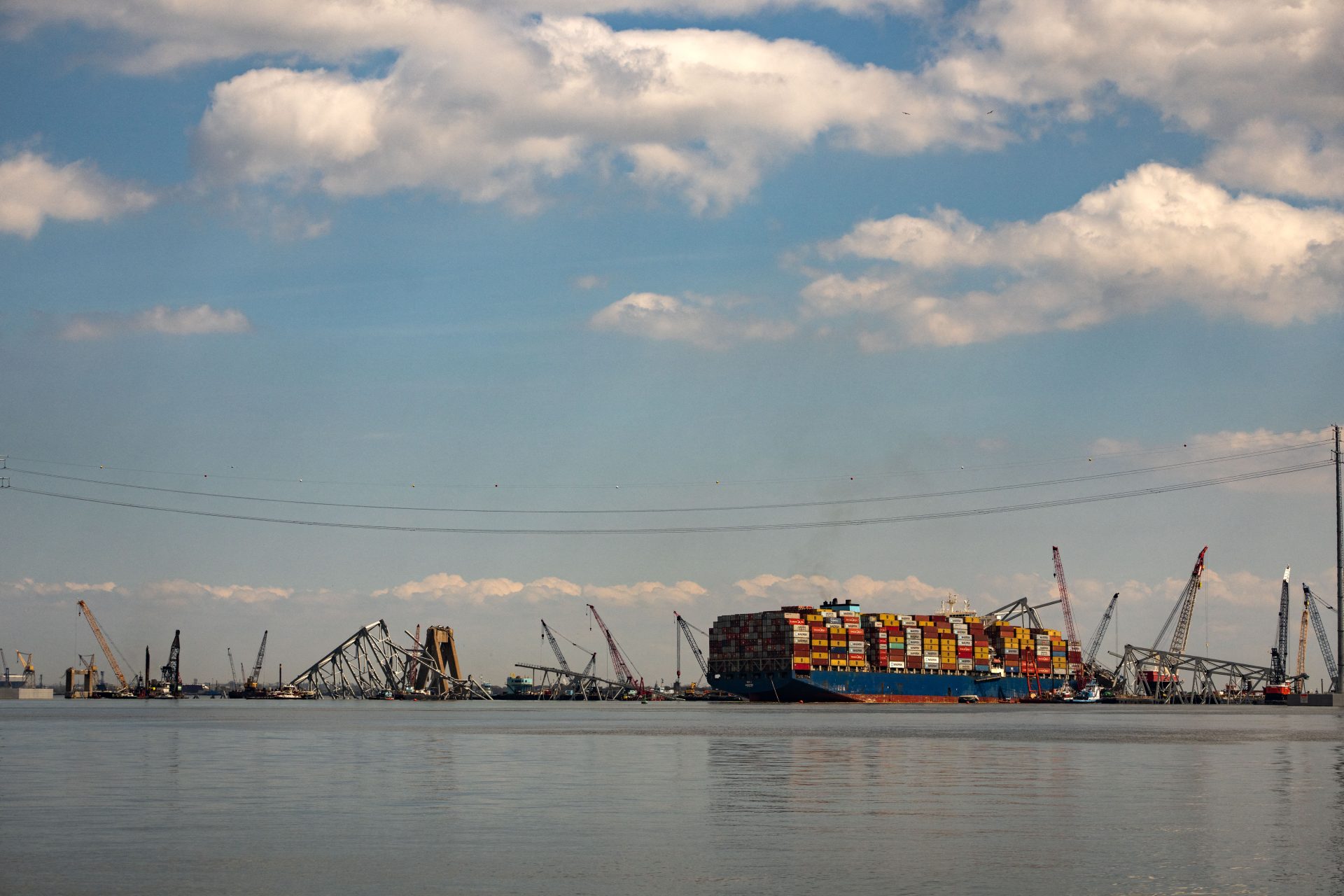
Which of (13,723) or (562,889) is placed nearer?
(562,889)

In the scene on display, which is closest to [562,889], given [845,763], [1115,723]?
[845,763]

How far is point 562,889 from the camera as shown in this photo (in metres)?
25.8

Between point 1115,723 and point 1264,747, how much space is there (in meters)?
64.5

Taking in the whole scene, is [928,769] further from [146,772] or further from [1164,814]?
[146,772]

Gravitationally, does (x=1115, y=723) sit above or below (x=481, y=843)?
below

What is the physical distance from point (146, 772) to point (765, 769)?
2669 centimetres

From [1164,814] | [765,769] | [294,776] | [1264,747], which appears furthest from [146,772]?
[1264,747]

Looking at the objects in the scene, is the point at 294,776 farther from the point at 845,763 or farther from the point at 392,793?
the point at 845,763

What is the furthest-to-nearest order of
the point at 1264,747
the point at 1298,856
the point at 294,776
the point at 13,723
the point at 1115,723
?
the point at 1115,723
the point at 13,723
the point at 1264,747
the point at 294,776
the point at 1298,856

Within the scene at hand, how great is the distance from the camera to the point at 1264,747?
274 feet

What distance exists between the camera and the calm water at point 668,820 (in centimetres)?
2728

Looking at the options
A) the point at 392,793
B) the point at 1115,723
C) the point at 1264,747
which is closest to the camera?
the point at 392,793

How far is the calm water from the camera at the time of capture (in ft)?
89.5

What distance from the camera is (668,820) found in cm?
3794
